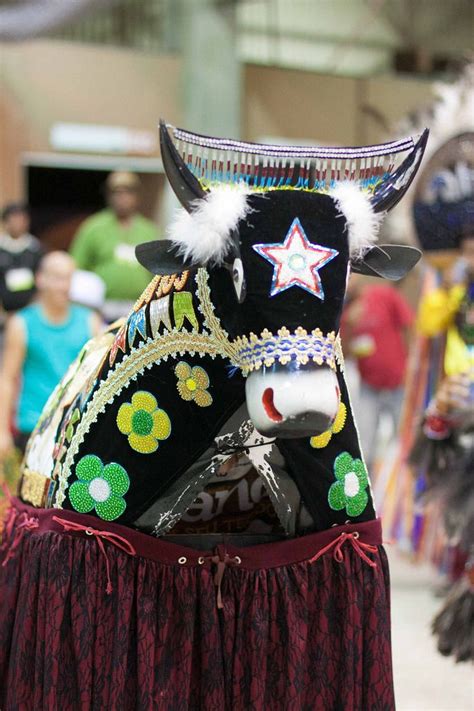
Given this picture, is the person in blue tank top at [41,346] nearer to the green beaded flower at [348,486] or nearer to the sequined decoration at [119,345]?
the sequined decoration at [119,345]

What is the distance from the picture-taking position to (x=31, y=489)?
2.75 meters

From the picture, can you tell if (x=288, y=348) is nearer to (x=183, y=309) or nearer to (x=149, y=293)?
(x=183, y=309)

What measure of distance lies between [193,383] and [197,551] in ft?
1.32

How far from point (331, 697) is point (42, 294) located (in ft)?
9.69

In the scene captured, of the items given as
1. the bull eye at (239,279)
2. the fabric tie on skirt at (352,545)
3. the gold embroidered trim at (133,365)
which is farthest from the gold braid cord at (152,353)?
the fabric tie on skirt at (352,545)

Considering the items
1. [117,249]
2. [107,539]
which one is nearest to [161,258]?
[107,539]

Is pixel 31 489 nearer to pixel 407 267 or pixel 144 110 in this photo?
pixel 407 267

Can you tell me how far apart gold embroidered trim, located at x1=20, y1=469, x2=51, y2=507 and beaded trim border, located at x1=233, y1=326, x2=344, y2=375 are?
0.76 metres

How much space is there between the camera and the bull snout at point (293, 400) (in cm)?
197

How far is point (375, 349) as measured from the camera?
7551 mm

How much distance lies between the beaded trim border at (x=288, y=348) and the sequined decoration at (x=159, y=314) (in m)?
0.28

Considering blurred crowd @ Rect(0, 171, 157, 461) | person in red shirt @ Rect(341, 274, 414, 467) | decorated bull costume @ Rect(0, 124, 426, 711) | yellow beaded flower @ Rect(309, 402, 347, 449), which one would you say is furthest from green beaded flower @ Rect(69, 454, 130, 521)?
person in red shirt @ Rect(341, 274, 414, 467)

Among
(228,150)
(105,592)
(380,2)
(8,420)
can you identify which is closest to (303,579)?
(105,592)

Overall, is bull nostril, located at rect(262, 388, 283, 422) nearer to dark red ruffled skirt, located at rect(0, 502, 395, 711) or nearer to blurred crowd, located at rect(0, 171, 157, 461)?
dark red ruffled skirt, located at rect(0, 502, 395, 711)
